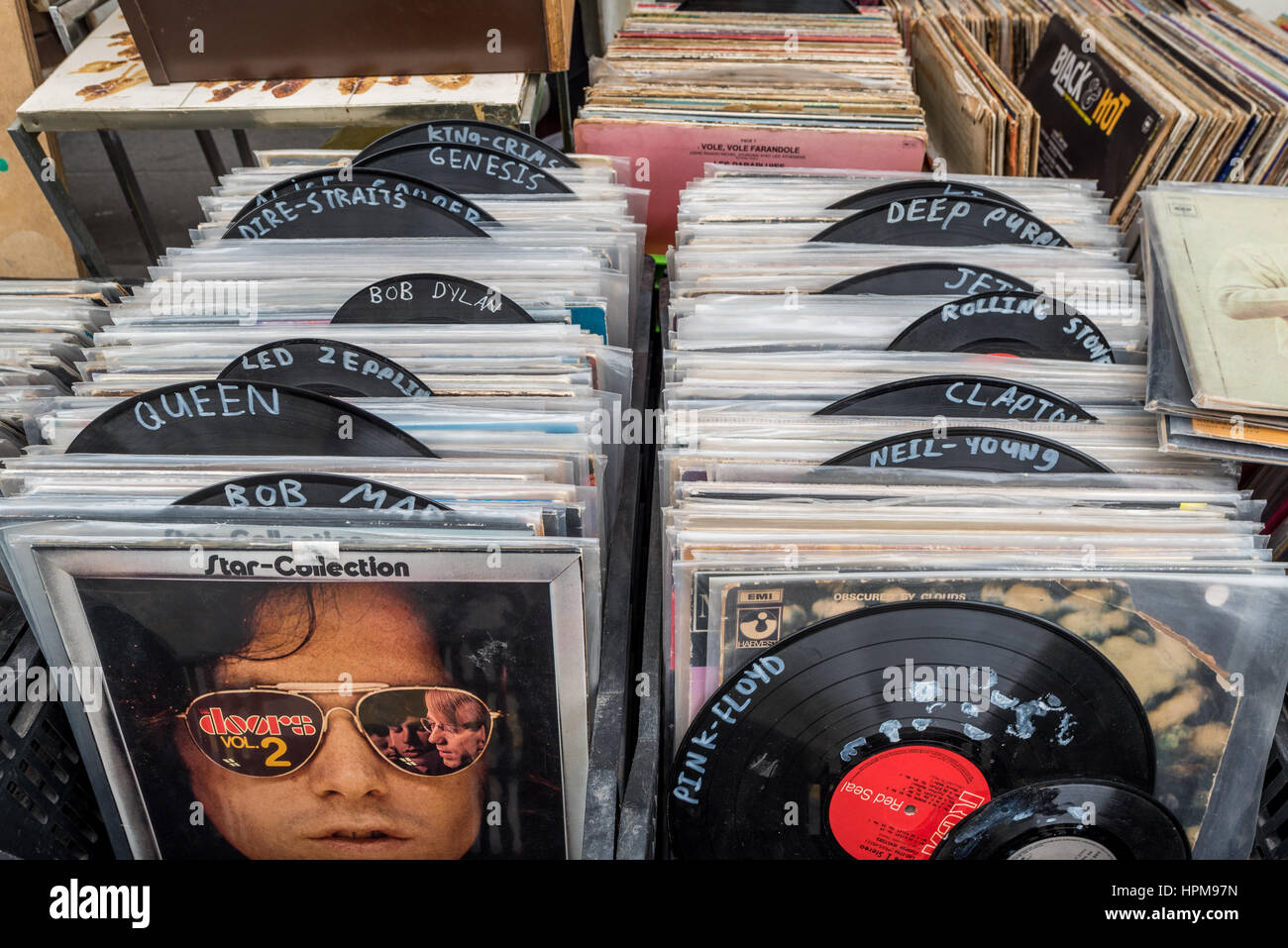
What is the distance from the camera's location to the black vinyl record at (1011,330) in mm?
1184

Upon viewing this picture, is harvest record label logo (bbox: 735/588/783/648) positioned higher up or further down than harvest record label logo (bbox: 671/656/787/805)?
higher up

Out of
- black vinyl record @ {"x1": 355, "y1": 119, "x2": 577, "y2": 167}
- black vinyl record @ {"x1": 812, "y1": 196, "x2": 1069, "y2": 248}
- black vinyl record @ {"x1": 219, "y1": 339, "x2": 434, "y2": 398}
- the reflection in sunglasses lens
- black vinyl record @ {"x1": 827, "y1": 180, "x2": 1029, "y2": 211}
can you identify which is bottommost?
the reflection in sunglasses lens

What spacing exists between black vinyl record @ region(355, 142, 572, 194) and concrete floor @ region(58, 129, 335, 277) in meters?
2.04

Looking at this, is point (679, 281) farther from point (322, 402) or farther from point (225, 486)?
point (225, 486)

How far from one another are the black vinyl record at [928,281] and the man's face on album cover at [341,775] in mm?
708

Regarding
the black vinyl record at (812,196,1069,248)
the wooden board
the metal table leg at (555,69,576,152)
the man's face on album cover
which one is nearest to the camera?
the man's face on album cover

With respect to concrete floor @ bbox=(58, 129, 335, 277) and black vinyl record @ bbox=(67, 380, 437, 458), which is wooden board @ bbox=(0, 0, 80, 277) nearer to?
concrete floor @ bbox=(58, 129, 335, 277)

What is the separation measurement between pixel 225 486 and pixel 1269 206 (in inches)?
56.5

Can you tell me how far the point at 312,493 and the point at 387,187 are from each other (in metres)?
0.58

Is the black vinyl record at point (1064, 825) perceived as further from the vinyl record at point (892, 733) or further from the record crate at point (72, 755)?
the record crate at point (72, 755)

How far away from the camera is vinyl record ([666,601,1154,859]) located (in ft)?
3.13

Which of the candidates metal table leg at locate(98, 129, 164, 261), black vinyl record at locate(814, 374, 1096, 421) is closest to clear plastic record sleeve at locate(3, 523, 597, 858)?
black vinyl record at locate(814, 374, 1096, 421)
